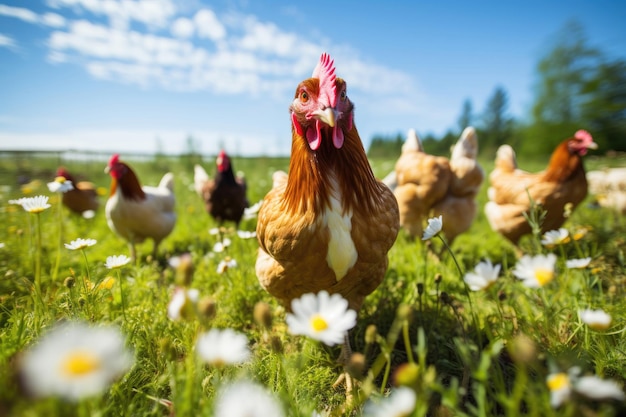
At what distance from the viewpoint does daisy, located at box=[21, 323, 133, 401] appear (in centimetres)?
56

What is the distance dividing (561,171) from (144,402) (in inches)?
156

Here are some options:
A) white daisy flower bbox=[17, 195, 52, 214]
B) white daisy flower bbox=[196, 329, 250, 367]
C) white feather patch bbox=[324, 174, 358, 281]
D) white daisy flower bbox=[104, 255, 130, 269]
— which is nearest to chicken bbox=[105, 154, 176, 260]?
white daisy flower bbox=[17, 195, 52, 214]

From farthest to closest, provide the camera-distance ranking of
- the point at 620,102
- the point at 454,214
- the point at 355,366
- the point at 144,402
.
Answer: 1. the point at 620,102
2. the point at 454,214
3. the point at 144,402
4. the point at 355,366

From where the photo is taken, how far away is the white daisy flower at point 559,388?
0.68 metres

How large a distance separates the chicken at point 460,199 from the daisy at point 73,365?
3.32 meters

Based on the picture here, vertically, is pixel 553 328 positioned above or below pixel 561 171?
below

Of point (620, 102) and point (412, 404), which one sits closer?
point (412, 404)

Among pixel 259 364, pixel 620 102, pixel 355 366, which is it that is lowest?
pixel 259 364

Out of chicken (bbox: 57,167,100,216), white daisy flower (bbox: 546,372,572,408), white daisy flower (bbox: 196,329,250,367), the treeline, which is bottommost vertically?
chicken (bbox: 57,167,100,216)

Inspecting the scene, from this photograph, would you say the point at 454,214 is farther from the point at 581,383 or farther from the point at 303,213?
the point at 581,383

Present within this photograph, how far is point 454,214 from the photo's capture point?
135 inches

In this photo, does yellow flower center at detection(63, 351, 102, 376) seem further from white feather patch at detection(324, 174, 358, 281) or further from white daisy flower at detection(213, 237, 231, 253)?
white daisy flower at detection(213, 237, 231, 253)

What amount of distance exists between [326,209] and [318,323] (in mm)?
712

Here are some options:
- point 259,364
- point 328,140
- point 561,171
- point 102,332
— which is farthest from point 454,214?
point 102,332
